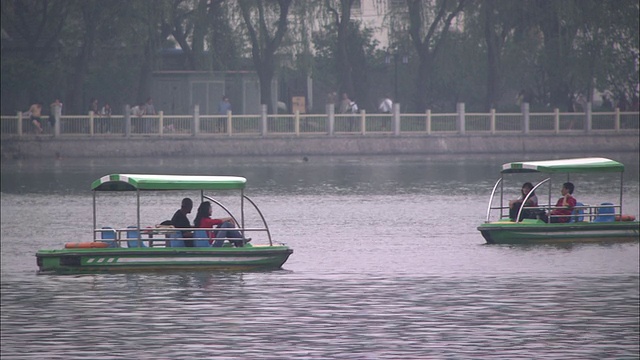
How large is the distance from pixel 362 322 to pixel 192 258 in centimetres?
458

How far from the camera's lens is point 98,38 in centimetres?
5706

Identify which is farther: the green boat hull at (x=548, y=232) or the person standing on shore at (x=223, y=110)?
the person standing on shore at (x=223, y=110)

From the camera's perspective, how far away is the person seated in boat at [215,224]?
2391 centimetres

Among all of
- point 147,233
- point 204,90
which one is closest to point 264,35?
point 204,90

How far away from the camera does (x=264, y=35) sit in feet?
190

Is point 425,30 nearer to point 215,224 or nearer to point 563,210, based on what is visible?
point 563,210

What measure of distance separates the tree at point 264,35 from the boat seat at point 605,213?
29127mm

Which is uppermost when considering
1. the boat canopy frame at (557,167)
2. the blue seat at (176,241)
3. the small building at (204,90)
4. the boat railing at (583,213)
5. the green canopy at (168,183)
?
the small building at (204,90)

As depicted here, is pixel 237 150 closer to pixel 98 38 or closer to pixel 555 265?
pixel 98 38

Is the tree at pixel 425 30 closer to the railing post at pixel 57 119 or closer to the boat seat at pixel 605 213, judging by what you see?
the railing post at pixel 57 119

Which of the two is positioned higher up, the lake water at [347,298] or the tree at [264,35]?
the tree at [264,35]

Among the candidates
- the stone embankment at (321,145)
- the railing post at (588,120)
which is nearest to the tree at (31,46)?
the stone embankment at (321,145)

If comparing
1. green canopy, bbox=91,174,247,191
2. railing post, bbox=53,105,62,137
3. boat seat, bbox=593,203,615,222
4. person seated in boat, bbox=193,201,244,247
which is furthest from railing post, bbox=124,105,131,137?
person seated in boat, bbox=193,201,244,247

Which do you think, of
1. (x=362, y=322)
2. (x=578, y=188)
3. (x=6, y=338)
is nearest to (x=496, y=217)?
(x=578, y=188)
